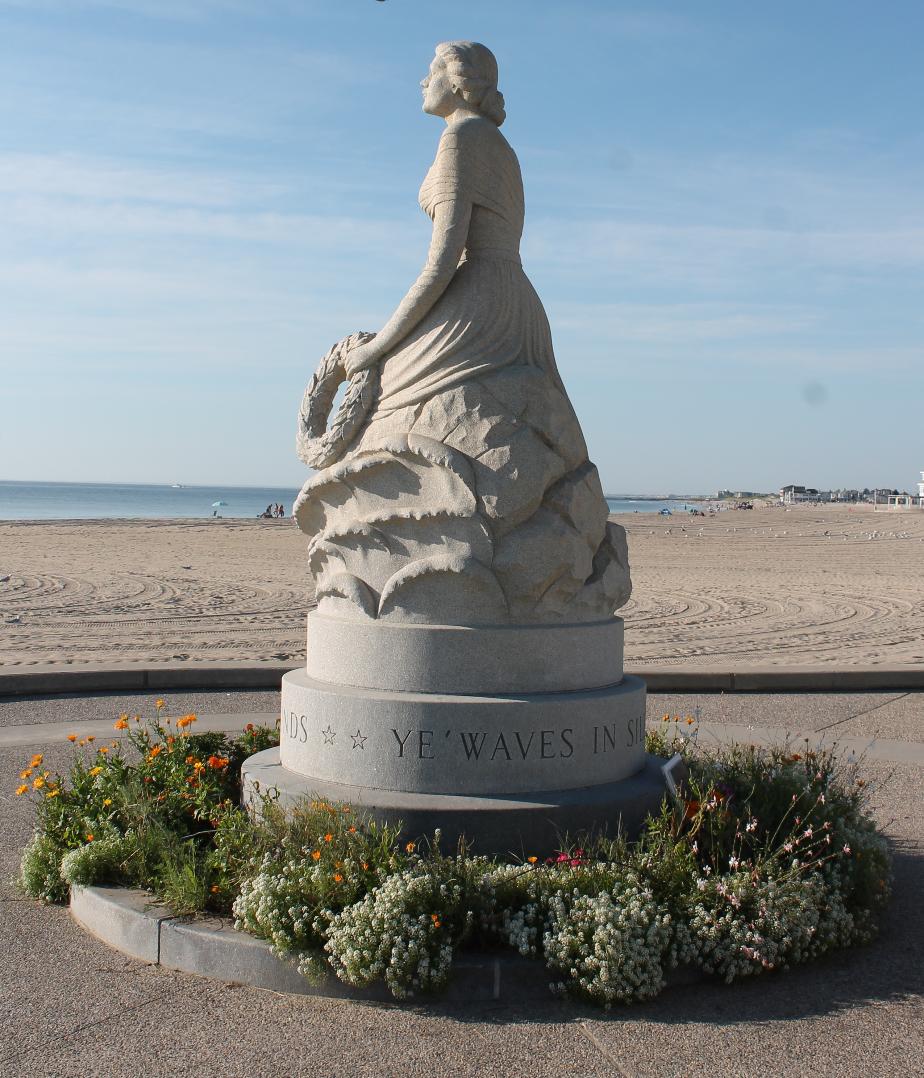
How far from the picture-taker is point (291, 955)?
4.24 m

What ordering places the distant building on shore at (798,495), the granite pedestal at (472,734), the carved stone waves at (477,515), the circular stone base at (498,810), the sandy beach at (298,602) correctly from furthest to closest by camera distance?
the distant building on shore at (798,495)
the sandy beach at (298,602)
the carved stone waves at (477,515)
the granite pedestal at (472,734)
the circular stone base at (498,810)

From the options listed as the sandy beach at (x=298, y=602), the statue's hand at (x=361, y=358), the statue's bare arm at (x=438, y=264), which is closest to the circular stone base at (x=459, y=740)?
the statue's hand at (x=361, y=358)

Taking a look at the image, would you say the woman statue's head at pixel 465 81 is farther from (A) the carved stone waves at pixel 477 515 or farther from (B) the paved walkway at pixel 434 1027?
(B) the paved walkway at pixel 434 1027

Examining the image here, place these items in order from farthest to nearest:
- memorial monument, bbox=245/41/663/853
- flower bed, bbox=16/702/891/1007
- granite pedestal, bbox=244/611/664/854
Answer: memorial monument, bbox=245/41/663/853 < granite pedestal, bbox=244/611/664/854 < flower bed, bbox=16/702/891/1007

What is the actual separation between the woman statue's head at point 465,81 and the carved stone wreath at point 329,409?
53.1 inches

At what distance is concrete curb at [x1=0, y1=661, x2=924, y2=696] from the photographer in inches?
416

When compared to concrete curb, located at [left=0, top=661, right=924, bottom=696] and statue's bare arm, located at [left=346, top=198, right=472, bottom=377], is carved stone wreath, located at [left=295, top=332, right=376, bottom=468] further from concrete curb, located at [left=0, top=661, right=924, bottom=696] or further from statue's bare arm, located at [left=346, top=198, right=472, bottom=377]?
concrete curb, located at [left=0, top=661, right=924, bottom=696]

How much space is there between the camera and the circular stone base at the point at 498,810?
503 centimetres

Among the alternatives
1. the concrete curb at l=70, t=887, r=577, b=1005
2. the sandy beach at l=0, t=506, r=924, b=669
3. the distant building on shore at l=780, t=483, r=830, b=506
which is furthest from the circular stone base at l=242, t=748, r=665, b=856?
the distant building on shore at l=780, t=483, r=830, b=506

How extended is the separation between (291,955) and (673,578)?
18717 mm

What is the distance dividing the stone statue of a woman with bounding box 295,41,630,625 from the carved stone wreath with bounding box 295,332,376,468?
0.05ft

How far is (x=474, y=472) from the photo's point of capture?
556 cm

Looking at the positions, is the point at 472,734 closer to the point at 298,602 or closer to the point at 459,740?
the point at 459,740

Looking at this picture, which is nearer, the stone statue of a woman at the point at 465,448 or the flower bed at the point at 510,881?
the flower bed at the point at 510,881
